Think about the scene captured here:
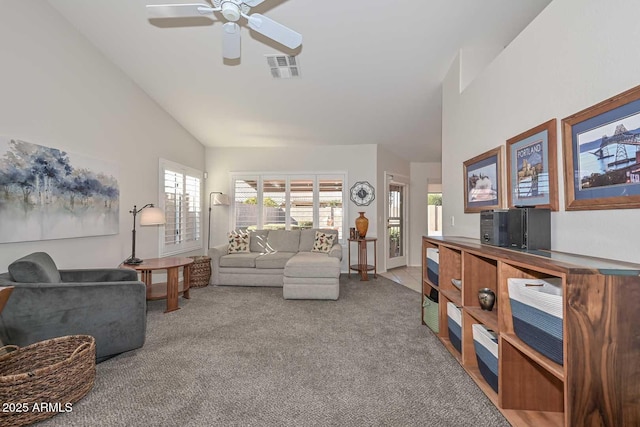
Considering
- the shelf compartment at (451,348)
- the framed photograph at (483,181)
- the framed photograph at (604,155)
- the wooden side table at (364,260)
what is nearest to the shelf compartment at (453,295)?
the shelf compartment at (451,348)

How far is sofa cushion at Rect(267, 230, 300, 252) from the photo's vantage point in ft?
17.6

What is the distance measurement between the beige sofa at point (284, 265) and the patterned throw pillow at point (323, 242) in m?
0.10

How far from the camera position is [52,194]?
289 cm

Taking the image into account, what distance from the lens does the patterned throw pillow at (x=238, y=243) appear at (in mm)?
5165

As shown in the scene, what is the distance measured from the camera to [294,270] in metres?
3.98

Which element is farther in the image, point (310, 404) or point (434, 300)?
point (434, 300)

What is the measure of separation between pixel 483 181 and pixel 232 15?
2.46 m

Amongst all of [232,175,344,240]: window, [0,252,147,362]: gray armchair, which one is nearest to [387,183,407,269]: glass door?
[232,175,344,240]: window

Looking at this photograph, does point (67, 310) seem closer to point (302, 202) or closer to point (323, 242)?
point (323, 242)

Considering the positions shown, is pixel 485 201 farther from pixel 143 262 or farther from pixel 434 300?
pixel 143 262

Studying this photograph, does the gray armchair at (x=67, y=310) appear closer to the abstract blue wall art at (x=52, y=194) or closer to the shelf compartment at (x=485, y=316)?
the abstract blue wall art at (x=52, y=194)

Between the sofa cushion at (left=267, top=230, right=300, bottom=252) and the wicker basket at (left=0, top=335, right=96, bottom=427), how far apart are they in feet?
11.3

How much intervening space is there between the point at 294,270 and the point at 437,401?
2459mm

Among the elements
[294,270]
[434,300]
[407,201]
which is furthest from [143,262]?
[407,201]
